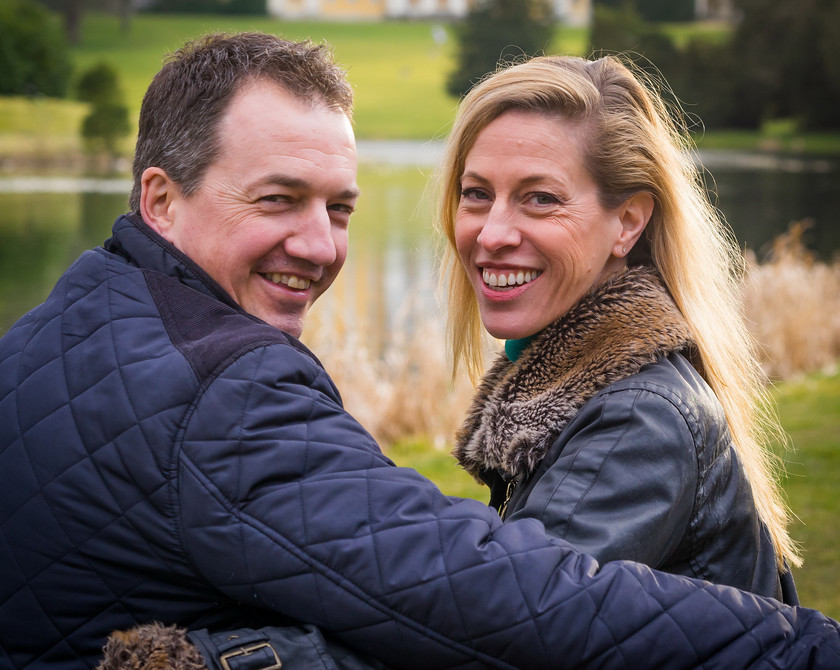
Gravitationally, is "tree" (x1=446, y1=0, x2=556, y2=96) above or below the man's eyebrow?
above

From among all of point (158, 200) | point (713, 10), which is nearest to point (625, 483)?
point (158, 200)

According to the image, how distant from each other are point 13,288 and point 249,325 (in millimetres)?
15849

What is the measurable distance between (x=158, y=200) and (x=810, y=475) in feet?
18.7

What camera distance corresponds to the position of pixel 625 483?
171cm

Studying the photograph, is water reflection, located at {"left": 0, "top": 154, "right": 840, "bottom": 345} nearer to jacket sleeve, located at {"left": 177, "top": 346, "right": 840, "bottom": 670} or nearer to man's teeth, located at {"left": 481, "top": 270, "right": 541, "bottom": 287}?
man's teeth, located at {"left": 481, "top": 270, "right": 541, "bottom": 287}

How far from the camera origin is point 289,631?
1.51m

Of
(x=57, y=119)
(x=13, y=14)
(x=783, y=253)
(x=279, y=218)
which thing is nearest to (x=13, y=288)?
(x=57, y=119)

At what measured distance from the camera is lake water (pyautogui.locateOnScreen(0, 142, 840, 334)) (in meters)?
16.1

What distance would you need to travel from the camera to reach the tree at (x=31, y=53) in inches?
657

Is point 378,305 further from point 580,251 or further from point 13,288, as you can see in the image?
point 580,251

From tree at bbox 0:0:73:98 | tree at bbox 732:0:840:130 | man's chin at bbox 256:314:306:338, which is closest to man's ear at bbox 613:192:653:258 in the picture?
man's chin at bbox 256:314:306:338

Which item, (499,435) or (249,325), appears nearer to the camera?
(249,325)

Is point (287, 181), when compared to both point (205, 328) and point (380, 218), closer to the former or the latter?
point (205, 328)

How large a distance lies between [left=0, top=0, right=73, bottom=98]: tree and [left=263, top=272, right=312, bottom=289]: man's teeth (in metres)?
16.3
